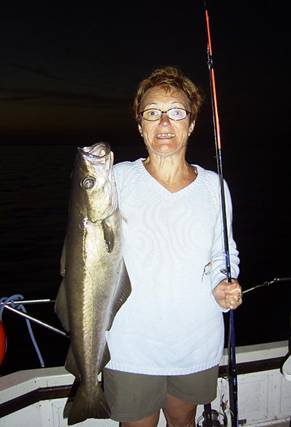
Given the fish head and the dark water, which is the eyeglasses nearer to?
the fish head

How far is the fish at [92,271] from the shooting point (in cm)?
236

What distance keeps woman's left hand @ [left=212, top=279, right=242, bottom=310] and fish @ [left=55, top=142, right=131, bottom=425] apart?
544 millimetres

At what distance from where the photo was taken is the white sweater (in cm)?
235

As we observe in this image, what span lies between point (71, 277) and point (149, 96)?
1.19 metres

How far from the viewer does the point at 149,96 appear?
2473mm

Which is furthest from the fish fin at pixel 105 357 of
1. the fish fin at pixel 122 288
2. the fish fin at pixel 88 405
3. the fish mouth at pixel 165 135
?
the fish mouth at pixel 165 135

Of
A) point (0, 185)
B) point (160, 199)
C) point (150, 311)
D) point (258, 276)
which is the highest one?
point (0, 185)

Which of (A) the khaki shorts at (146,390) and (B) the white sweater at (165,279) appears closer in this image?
(B) the white sweater at (165,279)

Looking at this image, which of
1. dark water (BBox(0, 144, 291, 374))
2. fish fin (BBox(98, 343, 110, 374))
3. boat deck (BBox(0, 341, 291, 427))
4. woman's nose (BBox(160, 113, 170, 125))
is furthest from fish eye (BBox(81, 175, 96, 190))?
dark water (BBox(0, 144, 291, 374))

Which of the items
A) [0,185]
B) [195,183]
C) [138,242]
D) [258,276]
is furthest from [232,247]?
[0,185]

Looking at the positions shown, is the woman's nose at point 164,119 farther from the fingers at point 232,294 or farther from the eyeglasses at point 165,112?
the fingers at point 232,294

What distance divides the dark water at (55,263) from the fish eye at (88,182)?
880 centimetres

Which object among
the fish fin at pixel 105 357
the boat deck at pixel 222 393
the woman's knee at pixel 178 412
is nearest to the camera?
the fish fin at pixel 105 357

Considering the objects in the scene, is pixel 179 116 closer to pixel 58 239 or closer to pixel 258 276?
pixel 258 276
